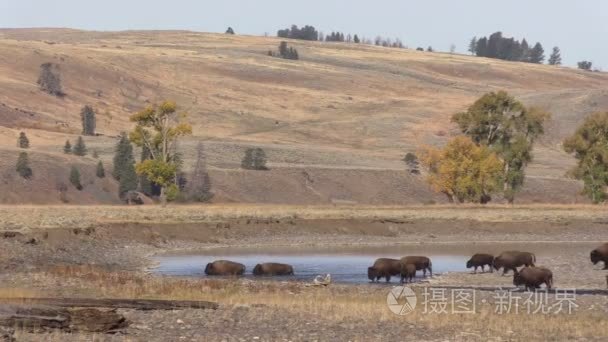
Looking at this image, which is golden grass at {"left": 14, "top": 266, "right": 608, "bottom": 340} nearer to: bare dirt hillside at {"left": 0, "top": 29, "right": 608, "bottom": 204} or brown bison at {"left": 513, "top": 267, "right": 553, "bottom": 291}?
brown bison at {"left": 513, "top": 267, "right": 553, "bottom": 291}

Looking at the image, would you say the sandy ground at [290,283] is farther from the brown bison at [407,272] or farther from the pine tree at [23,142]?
the pine tree at [23,142]

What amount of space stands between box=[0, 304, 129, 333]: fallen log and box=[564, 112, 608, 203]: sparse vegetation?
69.6 metres

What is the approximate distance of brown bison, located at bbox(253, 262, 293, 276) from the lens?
1566 inches

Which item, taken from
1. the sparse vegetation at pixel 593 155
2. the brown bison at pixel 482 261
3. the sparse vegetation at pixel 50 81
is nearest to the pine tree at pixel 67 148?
the sparse vegetation at pixel 593 155

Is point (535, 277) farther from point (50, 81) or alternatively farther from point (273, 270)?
point (50, 81)

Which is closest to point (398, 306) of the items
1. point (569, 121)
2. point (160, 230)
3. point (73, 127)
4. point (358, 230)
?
point (160, 230)

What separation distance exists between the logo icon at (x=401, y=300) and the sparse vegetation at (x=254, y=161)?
82280 millimetres

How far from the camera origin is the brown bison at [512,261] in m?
39.4

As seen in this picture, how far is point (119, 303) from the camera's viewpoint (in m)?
24.2

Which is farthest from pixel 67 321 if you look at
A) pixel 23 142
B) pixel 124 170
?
pixel 23 142

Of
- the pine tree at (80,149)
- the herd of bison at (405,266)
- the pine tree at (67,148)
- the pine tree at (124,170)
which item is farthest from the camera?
the pine tree at (67,148)

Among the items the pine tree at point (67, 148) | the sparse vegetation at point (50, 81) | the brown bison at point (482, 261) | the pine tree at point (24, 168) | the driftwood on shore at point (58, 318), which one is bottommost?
the pine tree at point (24, 168)

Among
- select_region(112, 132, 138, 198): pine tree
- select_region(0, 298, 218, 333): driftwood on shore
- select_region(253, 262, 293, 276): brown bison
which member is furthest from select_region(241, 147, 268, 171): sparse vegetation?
select_region(0, 298, 218, 333): driftwood on shore

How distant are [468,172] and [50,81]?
93.8 m
